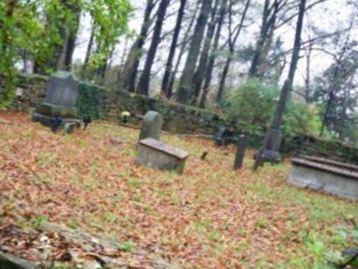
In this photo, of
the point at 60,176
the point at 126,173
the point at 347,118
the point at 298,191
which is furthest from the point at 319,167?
the point at 347,118

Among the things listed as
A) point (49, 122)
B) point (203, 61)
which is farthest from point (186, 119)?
point (49, 122)

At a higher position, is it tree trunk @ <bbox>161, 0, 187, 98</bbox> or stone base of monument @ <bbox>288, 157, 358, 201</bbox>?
tree trunk @ <bbox>161, 0, 187, 98</bbox>

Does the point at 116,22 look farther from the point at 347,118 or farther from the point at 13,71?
the point at 347,118

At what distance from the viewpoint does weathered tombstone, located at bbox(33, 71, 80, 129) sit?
47.0 ft

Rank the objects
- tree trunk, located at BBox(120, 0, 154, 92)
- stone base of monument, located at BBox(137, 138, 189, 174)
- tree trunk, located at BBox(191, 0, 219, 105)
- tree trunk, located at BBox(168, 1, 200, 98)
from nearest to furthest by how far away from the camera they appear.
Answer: stone base of monument, located at BBox(137, 138, 189, 174), tree trunk, located at BBox(120, 0, 154, 92), tree trunk, located at BBox(191, 0, 219, 105), tree trunk, located at BBox(168, 1, 200, 98)

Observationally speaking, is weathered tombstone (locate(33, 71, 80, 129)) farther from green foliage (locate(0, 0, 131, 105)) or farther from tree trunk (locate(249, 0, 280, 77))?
tree trunk (locate(249, 0, 280, 77))

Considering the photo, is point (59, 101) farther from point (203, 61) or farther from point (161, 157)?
point (203, 61)

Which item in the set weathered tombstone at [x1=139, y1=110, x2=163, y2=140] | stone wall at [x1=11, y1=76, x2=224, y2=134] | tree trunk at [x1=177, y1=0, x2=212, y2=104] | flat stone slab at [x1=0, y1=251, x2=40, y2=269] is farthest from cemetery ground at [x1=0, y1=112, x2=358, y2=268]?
tree trunk at [x1=177, y1=0, x2=212, y2=104]

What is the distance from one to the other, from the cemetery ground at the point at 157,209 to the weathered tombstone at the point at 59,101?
4.96ft

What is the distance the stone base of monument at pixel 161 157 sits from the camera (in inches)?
434

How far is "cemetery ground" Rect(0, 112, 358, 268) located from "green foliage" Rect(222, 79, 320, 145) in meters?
7.53

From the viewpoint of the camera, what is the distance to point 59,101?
1473 cm

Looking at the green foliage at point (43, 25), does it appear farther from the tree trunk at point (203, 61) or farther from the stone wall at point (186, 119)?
the tree trunk at point (203, 61)

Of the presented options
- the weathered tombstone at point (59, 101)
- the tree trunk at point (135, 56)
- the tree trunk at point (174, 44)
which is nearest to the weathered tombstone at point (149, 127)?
the weathered tombstone at point (59, 101)
